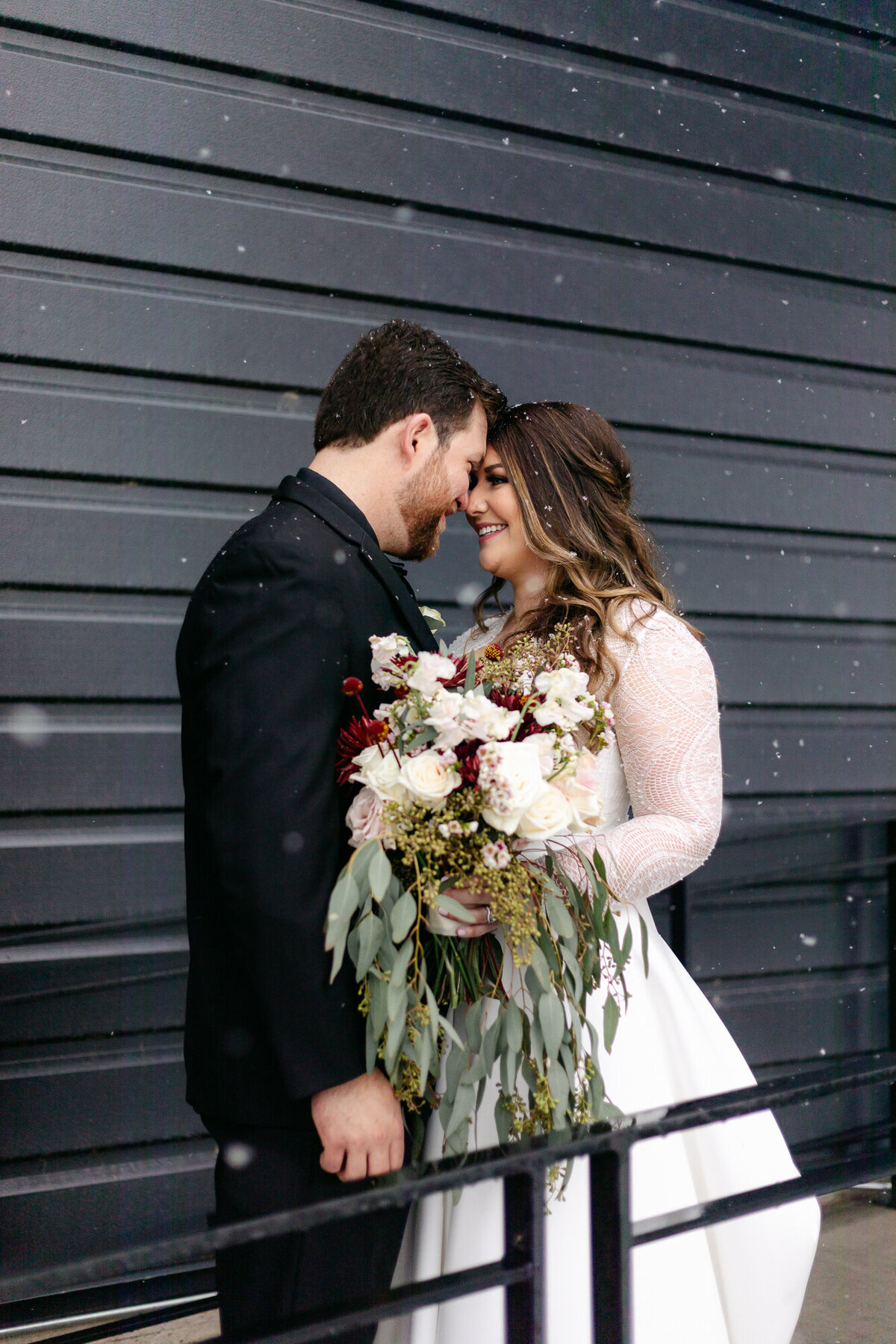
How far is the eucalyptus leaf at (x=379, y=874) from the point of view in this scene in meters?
1.34

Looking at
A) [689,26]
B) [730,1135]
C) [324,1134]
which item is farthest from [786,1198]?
[689,26]

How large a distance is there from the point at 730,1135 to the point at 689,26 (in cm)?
347

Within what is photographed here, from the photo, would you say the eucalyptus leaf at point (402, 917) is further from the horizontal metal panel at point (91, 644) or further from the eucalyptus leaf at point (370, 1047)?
the horizontal metal panel at point (91, 644)

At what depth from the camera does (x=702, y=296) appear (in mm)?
3637

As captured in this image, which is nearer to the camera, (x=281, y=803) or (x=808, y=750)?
(x=281, y=803)

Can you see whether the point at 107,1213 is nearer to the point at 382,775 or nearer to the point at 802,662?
the point at 382,775

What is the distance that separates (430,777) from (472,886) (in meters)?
0.16

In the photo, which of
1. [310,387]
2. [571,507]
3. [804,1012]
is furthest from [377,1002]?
[804,1012]

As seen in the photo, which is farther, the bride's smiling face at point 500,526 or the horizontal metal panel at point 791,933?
the horizontal metal panel at point 791,933

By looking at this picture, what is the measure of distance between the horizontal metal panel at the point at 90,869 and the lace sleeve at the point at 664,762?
1379 mm

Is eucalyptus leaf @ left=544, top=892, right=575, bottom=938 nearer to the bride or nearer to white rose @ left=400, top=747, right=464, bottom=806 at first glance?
the bride

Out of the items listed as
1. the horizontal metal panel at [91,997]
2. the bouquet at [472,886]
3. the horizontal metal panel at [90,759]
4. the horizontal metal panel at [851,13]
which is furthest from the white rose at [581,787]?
the horizontal metal panel at [851,13]

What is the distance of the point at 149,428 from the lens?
2855mm

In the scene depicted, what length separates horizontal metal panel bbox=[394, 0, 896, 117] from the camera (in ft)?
10.9
